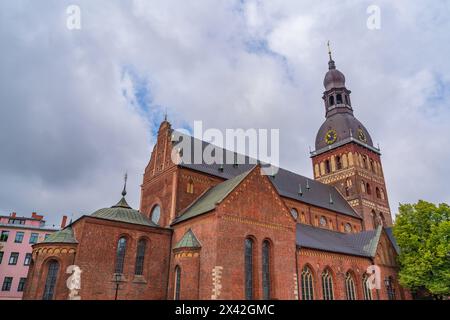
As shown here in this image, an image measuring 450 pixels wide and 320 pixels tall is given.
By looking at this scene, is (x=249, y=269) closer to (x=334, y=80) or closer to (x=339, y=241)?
(x=339, y=241)

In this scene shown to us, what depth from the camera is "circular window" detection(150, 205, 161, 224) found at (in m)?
32.6

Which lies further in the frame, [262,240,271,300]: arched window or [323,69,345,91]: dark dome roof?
[323,69,345,91]: dark dome roof

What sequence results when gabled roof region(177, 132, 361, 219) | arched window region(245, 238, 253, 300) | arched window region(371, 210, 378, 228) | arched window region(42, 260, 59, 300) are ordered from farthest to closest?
arched window region(371, 210, 378, 228) < gabled roof region(177, 132, 361, 219) < arched window region(245, 238, 253, 300) < arched window region(42, 260, 59, 300)

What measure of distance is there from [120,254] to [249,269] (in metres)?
9.75

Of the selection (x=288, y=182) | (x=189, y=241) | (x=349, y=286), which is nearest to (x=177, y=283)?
(x=189, y=241)

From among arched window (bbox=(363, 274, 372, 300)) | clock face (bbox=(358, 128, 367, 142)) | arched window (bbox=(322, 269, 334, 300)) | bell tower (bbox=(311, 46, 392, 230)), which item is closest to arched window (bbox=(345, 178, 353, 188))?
bell tower (bbox=(311, 46, 392, 230))

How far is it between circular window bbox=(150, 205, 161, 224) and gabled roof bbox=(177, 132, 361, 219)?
4.99 metres

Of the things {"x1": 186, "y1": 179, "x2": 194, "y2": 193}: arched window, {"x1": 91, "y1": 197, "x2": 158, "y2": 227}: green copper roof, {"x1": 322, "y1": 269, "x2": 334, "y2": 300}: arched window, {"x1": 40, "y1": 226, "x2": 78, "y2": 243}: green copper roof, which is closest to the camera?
{"x1": 40, "y1": 226, "x2": 78, "y2": 243}: green copper roof

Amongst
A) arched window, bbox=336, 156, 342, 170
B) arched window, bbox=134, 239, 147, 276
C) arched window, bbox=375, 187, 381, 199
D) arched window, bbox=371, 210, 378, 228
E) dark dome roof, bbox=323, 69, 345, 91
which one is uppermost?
dark dome roof, bbox=323, 69, 345, 91

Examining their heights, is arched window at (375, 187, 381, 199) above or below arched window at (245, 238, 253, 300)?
above

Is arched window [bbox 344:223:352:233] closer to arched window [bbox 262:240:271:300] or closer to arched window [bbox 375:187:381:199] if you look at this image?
arched window [bbox 375:187:381:199]

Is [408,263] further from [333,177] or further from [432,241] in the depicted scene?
[333,177]

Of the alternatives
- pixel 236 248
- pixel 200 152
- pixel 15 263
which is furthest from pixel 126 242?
pixel 15 263
